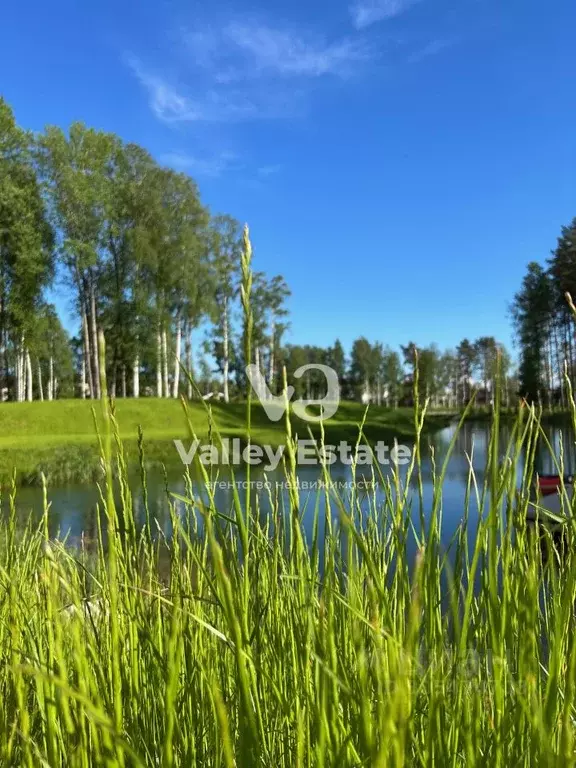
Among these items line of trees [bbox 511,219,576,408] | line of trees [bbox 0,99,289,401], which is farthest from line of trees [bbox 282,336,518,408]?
line of trees [bbox 0,99,289,401]

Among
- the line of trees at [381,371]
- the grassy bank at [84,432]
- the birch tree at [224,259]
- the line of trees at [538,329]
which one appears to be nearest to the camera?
the grassy bank at [84,432]

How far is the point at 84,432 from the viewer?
14.9 m

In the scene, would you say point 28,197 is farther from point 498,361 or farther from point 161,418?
point 498,361

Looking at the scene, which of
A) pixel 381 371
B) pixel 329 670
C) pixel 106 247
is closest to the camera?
pixel 329 670

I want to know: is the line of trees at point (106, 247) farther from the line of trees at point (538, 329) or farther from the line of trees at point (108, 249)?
the line of trees at point (538, 329)

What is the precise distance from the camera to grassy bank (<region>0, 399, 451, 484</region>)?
10188 millimetres

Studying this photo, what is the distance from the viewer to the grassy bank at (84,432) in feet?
33.4
